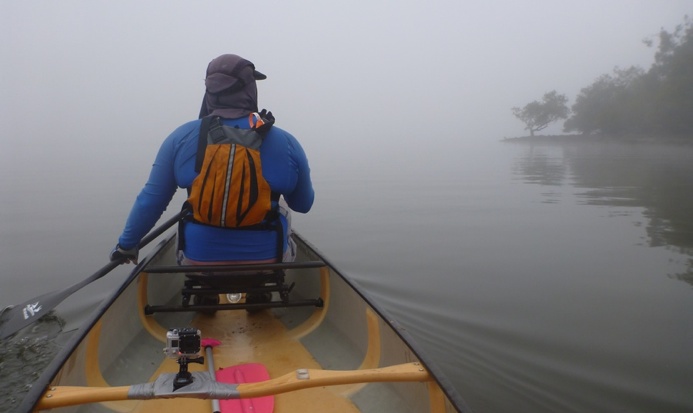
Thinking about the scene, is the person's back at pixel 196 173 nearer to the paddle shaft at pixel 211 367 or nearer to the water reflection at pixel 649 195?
the paddle shaft at pixel 211 367

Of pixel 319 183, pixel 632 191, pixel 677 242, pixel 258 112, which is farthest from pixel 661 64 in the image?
pixel 258 112

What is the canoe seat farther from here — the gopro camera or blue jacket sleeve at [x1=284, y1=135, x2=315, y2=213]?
the gopro camera

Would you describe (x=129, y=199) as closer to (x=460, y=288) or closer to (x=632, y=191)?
(x=460, y=288)

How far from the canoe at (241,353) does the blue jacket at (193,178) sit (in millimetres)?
141

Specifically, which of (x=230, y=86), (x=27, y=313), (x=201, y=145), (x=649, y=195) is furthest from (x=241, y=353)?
(x=649, y=195)

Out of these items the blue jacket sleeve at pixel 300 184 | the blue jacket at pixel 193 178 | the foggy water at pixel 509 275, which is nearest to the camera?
the blue jacket at pixel 193 178

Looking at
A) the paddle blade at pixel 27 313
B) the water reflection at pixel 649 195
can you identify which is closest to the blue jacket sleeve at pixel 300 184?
the paddle blade at pixel 27 313

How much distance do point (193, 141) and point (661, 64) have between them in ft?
213

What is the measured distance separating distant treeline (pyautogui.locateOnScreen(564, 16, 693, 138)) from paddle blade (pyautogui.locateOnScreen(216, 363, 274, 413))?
50.9 meters

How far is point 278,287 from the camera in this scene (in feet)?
11.5

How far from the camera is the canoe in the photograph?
78.3 inches

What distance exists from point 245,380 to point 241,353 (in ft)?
1.49

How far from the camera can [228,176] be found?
2.89 metres

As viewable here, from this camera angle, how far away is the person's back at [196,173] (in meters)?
3.01
